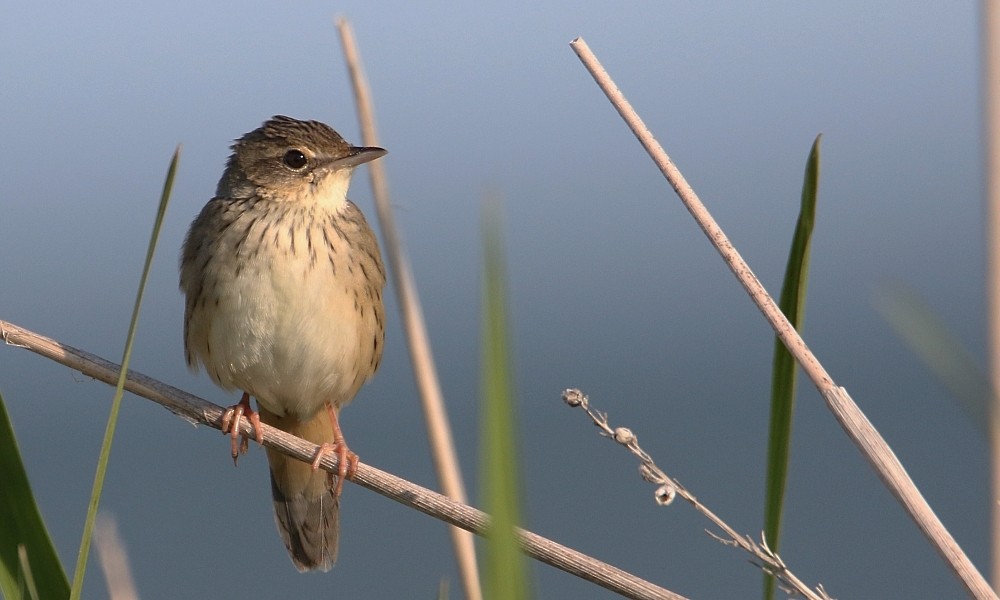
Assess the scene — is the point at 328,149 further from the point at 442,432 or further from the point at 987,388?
the point at 987,388

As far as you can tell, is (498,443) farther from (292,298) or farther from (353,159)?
(353,159)

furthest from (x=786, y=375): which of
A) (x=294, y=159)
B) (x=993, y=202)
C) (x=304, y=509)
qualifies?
(x=304, y=509)

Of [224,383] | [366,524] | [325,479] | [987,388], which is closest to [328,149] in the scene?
[224,383]

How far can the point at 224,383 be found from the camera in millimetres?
3121

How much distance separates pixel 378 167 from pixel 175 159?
1.28 metres

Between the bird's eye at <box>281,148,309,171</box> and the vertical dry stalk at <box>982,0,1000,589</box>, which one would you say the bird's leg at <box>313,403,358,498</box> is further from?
the vertical dry stalk at <box>982,0,1000,589</box>

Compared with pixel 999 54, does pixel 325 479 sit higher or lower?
lower

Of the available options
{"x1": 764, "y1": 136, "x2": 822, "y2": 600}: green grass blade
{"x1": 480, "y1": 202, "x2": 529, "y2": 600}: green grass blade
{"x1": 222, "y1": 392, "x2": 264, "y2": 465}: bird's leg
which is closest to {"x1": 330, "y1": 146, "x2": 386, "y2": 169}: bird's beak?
{"x1": 222, "y1": 392, "x2": 264, "y2": 465}: bird's leg

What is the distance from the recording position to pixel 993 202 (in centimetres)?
175

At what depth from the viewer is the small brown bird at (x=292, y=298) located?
2896 mm

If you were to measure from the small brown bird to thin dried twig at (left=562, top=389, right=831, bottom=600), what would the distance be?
3.85ft

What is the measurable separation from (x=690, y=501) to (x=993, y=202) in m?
0.70

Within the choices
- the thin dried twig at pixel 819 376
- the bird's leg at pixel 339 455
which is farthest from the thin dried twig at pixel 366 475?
the thin dried twig at pixel 819 376

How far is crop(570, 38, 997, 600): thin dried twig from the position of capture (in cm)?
151
